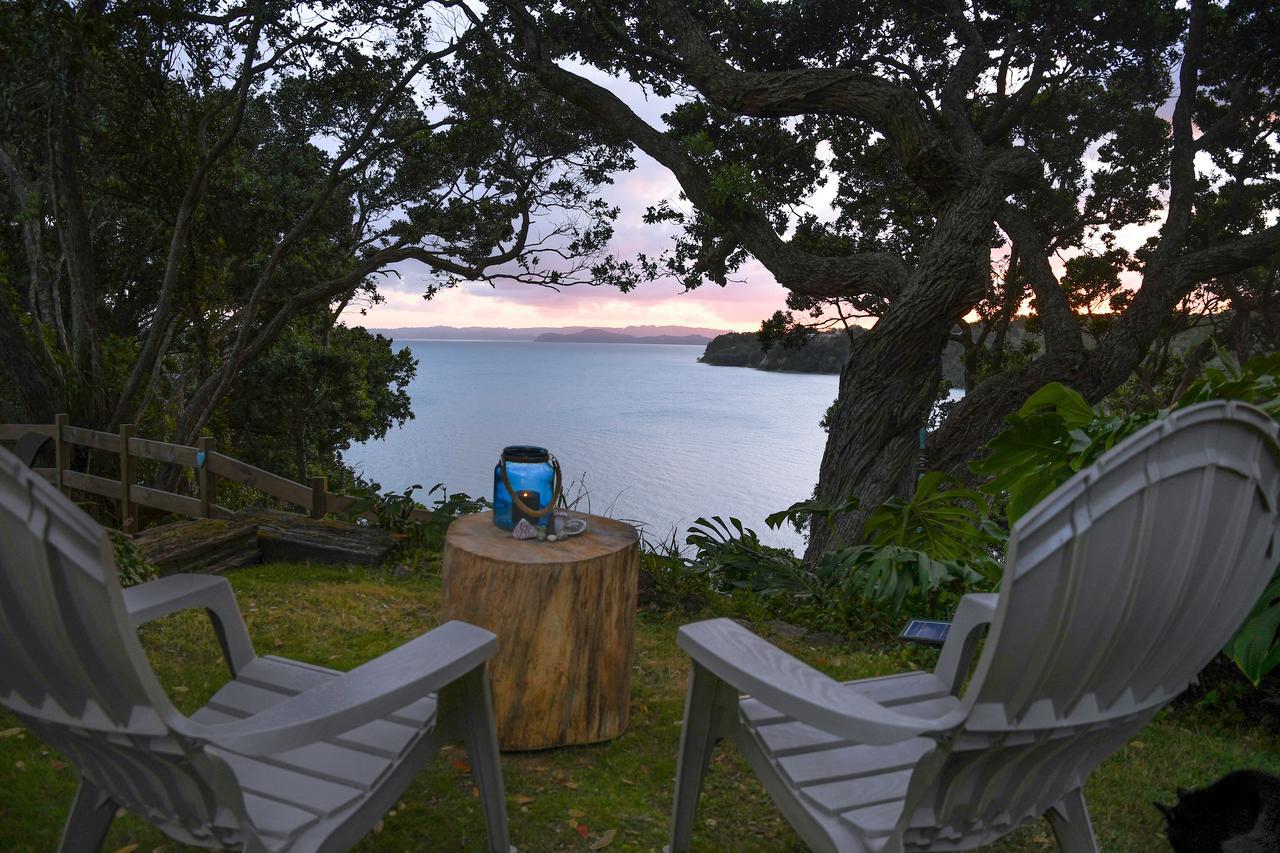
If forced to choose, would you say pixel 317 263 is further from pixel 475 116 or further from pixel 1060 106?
pixel 1060 106

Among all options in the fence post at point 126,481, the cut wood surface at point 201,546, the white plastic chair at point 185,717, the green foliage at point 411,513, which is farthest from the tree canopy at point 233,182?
the white plastic chair at point 185,717

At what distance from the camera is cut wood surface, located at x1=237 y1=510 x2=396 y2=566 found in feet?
18.2

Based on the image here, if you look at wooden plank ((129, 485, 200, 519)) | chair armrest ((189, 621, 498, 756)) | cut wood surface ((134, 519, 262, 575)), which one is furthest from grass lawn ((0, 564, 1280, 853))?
wooden plank ((129, 485, 200, 519))

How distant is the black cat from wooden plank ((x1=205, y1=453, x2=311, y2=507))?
18.0 ft

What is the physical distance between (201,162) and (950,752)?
9.67 m

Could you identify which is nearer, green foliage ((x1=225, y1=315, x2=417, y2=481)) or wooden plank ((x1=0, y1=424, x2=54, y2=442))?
wooden plank ((x1=0, y1=424, x2=54, y2=442))

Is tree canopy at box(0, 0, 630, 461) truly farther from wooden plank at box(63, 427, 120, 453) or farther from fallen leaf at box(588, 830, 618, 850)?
fallen leaf at box(588, 830, 618, 850)

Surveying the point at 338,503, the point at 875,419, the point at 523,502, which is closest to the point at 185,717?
the point at 523,502

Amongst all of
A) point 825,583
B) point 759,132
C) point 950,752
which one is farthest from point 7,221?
point 950,752

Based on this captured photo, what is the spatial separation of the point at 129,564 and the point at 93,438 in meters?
3.90

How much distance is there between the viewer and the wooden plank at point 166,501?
6.78 m

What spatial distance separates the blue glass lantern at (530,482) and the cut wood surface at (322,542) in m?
3.03

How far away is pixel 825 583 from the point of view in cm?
465

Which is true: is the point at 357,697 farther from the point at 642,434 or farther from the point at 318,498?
the point at 642,434
